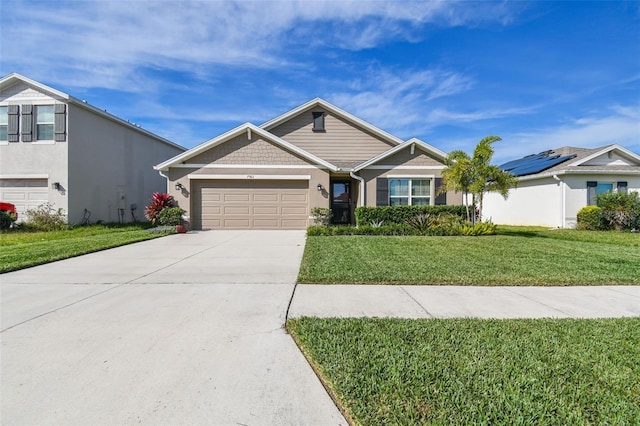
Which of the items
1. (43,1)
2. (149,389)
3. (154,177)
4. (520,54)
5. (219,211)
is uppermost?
(520,54)

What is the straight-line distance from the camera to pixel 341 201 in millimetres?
15352

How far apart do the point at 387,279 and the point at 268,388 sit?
3.26 meters

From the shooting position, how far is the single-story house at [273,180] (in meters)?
13.2

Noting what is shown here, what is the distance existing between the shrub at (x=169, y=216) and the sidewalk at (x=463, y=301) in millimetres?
9791

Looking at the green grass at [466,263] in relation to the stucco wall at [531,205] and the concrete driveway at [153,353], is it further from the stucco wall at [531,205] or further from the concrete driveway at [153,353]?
the stucco wall at [531,205]

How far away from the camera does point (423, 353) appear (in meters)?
2.55

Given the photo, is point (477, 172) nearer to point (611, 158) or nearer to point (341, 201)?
point (341, 201)

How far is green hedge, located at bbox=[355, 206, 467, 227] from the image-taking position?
1248cm

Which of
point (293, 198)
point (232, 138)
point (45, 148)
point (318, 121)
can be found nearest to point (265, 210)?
point (293, 198)

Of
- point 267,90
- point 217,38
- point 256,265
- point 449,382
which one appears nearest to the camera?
point 449,382

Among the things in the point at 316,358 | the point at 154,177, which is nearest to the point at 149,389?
the point at 316,358

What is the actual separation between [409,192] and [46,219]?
51.8 ft

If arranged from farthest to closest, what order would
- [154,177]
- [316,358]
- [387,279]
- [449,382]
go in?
[154,177], [387,279], [316,358], [449,382]

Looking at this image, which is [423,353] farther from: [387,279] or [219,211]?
[219,211]
